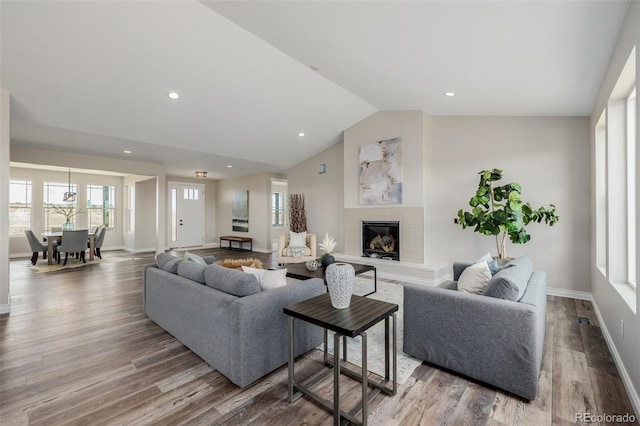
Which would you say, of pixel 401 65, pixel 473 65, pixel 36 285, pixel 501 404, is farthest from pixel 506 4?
pixel 36 285

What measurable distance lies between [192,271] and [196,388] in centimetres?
99

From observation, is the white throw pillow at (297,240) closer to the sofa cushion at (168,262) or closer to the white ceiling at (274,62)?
the white ceiling at (274,62)

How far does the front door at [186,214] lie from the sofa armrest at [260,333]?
8.52 meters

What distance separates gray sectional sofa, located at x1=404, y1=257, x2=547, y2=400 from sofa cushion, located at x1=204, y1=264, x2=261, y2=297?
126cm

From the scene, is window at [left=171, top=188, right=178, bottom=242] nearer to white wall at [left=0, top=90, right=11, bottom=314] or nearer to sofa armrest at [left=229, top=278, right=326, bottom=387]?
white wall at [left=0, top=90, right=11, bottom=314]

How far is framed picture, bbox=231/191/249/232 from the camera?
968 centimetres

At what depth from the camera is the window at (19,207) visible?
308 inches

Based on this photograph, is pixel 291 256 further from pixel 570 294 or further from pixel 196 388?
pixel 570 294

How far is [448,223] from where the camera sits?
5.30m

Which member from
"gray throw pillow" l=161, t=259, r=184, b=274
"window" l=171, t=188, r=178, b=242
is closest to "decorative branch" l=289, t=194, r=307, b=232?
"window" l=171, t=188, r=178, b=242

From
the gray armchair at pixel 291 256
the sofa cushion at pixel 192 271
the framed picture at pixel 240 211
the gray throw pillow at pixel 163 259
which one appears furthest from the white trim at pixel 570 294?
the framed picture at pixel 240 211

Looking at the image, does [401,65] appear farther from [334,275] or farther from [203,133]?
[203,133]

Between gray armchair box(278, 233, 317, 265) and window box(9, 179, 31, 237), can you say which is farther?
window box(9, 179, 31, 237)

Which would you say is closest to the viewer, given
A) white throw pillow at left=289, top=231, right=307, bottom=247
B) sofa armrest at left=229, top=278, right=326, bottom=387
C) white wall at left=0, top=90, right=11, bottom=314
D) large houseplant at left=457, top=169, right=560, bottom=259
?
sofa armrest at left=229, top=278, right=326, bottom=387
